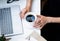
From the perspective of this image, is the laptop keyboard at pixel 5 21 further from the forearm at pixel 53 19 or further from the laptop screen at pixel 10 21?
the forearm at pixel 53 19

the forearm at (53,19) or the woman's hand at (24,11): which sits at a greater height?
the woman's hand at (24,11)

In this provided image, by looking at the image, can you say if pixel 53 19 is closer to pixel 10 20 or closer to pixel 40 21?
pixel 40 21

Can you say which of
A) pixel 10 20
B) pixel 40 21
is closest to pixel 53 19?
pixel 40 21

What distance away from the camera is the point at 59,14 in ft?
2.58


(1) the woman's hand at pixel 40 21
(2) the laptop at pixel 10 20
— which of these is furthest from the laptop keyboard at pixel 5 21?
(1) the woman's hand at pixel 40 21

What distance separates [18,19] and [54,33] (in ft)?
0.68

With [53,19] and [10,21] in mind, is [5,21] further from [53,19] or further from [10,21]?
[53,19]

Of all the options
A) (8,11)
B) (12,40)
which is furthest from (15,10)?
(12,40)

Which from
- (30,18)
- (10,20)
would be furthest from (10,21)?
(30,18)

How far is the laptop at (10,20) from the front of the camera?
28.6 inches

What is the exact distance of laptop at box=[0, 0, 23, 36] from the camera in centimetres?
73

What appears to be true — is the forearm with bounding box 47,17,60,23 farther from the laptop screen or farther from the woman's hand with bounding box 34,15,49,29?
the laptop screen

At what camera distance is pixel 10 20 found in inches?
28.9

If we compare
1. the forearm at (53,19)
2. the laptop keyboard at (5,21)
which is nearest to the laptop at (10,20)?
the laptop keyboard at (5,21)
